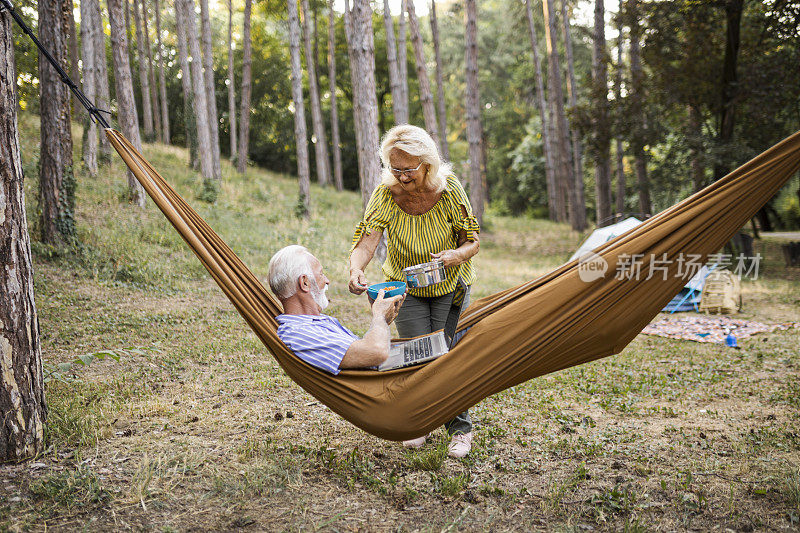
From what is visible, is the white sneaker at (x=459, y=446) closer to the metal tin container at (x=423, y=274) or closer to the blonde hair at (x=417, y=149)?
the metal tin container at (x=423, y=274)

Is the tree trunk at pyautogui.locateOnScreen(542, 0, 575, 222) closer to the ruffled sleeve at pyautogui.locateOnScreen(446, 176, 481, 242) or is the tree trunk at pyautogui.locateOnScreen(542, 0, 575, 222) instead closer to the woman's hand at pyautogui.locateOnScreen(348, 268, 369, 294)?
the ruffled sleeve at pyautogui.locateOnScreen(446, 176, 481, 242)

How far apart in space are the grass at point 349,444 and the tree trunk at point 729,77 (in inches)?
186

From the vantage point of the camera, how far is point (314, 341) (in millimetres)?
2135

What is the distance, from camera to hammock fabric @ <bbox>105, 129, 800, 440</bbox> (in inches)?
82.0

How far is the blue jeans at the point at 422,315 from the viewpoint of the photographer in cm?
246

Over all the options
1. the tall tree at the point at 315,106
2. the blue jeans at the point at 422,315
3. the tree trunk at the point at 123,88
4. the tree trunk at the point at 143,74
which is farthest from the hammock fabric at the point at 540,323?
the tree trunk at the point at 143,74

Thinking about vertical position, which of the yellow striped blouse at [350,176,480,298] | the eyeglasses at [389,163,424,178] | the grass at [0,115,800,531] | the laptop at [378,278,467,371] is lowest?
the grass at [0,115,800,531]

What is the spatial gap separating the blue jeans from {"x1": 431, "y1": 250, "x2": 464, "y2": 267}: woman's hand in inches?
8.7

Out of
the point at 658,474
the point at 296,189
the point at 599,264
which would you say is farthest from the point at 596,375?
the point at 296,189

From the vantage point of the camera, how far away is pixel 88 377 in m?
3.46

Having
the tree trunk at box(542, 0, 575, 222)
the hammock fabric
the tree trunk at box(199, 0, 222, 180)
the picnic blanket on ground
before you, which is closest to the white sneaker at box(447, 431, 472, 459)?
the hammock fabric

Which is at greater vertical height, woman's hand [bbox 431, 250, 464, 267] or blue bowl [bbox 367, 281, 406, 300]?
woman's hand [bbox 431, 250, 464, 267]

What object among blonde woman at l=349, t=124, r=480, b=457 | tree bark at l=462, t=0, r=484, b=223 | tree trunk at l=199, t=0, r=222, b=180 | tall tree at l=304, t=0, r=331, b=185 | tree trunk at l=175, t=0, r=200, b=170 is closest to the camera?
blonde woman at l=349, t=124, r=480, b=457

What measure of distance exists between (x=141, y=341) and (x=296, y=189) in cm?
1121
